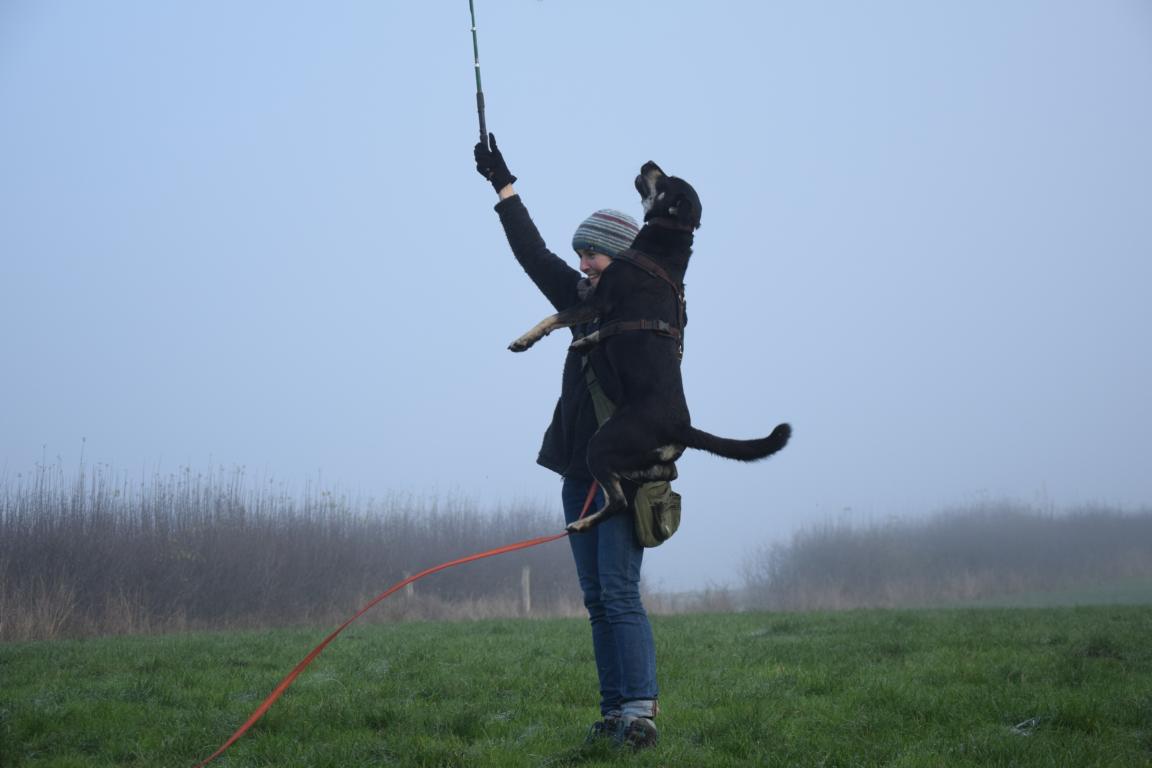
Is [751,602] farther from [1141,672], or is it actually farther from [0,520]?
[1141,672]

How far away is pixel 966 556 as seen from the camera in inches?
925

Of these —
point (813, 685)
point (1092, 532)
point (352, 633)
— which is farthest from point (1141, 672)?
point (1092, 532)

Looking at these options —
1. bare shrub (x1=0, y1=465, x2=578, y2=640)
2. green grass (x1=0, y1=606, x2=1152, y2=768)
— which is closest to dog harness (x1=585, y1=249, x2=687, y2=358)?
green grass (x1=0, y1=606, x2=1152, y2=768)

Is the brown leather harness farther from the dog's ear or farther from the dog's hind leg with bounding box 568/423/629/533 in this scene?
the dog's hind leg with bounding box 568/423/629/533

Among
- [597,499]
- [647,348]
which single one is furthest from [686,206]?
[597,499]

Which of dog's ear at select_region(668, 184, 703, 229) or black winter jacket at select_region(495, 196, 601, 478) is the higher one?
dog's ear at select_region(668, 184, 703, 229)

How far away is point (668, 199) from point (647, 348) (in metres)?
0.61

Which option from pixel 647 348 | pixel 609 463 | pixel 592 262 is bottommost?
pixel 609 463

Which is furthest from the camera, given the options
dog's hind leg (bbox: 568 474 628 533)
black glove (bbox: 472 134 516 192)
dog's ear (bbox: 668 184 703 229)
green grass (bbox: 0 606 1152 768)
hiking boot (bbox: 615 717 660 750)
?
black glove (bbox: 472 134 516 192)

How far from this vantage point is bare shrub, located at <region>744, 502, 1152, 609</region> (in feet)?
73.3

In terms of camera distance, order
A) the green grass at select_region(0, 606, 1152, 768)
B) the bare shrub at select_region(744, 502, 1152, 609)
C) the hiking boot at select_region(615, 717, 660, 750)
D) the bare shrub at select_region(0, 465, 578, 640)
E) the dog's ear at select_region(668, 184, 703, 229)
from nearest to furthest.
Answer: the hiking boot at select_region(615, 717, 660, 750)
the dog's ear at select_region(668, 184, 703, 229)
the green grass at select_region(0, 606, 1152, 768)
the bare shrub at select_region(0, 465, 578, 640)
the bare shrub at select_region(744, 502, 1152, 609)

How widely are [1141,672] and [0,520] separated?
14.9 m

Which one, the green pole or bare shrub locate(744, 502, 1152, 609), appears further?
bare shrub locate(744, 502, 1152, 609)

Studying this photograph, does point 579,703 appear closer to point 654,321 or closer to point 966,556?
point 654,321
